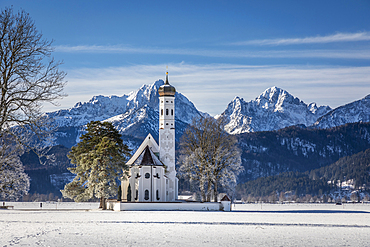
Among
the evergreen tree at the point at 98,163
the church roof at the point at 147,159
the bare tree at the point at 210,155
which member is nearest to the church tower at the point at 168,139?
the church roof at the point at 147,159

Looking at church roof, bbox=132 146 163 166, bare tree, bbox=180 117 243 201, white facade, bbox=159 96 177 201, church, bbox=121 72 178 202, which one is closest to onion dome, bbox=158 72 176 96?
church, bbox=121 72 178 202

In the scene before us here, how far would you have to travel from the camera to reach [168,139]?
283ft

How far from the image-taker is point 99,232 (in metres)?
28.1

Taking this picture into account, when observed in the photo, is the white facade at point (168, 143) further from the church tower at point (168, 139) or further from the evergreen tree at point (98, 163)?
the evergreen tree at point (98, 163)

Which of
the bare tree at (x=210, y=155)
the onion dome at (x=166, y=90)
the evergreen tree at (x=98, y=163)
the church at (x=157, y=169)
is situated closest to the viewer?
the evergreen tree at (x=98, y=163)

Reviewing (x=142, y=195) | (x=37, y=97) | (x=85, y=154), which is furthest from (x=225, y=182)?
(x=37, y=97)

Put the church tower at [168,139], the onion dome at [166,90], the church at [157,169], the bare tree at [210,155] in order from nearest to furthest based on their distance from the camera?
the bare tree at [210,155], the church at [157,169], the church tower at [168,139], the onion dome at [166,90]

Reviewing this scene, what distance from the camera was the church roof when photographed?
261 feet

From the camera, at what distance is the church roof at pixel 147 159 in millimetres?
79562

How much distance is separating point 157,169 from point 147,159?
2.43 meters

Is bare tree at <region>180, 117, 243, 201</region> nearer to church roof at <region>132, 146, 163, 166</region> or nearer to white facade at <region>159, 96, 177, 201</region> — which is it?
church roof at <region>132, 146, 163, 166</region>

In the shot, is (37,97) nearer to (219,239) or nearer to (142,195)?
(219,239)

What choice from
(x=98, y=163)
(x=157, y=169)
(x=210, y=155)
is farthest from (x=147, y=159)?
(x=98, y=163)

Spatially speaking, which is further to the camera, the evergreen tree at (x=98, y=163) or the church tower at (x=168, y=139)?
the church tower at (x=168, y=139)
